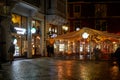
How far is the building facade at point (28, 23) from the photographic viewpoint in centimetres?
3525

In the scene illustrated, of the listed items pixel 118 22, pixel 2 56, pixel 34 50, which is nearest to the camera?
pixel 2 56

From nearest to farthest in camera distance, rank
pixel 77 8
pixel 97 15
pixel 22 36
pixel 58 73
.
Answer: pixel 58 73, pixel 22 36, pixel 97 15, pixel 77 8

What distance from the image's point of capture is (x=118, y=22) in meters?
71.4

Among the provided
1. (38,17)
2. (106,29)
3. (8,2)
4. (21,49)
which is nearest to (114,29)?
(106,29)

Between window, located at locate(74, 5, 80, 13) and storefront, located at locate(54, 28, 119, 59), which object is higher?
window, located at locate(74, 5, 80, 13)

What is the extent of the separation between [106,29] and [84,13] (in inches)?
213

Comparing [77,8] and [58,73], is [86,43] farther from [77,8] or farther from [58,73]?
[77,8]

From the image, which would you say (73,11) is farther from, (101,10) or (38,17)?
(38,17)

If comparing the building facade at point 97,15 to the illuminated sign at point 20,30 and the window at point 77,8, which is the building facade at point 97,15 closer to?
the window at point 77,8

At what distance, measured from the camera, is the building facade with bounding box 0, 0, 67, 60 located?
116 feet

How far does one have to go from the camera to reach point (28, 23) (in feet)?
141

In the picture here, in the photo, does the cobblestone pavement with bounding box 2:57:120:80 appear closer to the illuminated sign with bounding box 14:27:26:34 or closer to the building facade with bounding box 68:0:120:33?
the illuminated sign with bounding box 14:27:26:34

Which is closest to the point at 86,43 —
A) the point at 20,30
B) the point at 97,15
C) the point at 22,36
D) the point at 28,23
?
the point at 28,23

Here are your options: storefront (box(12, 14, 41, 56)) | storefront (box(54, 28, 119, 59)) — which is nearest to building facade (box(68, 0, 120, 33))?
storefront (box(12, 14, 41, 56))
